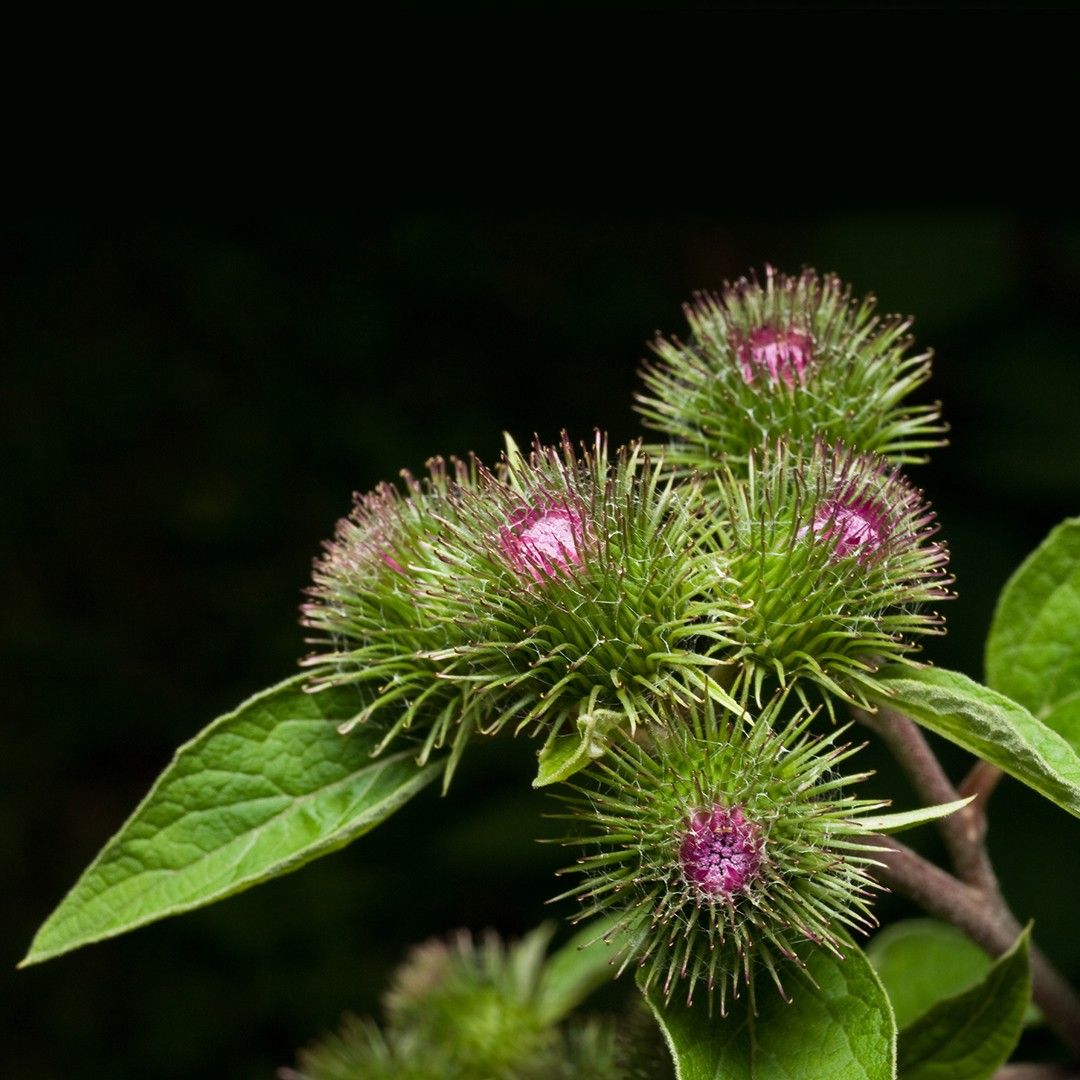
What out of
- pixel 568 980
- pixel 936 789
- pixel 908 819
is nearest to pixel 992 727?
pixel 908 819

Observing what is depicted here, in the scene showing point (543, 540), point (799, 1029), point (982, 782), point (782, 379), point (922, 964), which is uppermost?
point (782, 379)

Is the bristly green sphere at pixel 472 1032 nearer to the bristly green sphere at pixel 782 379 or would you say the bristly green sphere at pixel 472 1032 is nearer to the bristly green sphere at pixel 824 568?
the bristly green sphere at pixel 824 568

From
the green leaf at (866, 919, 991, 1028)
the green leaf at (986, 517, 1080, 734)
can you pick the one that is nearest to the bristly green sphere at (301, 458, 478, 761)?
the green leaf at (986, 517, 1080, 734)

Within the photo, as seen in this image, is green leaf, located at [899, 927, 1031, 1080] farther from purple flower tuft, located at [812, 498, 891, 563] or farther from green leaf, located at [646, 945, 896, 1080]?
purple flower tuft, located at [812, 498, 891, 563]

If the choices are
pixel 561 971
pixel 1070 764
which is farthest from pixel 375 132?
pixel 1070 764

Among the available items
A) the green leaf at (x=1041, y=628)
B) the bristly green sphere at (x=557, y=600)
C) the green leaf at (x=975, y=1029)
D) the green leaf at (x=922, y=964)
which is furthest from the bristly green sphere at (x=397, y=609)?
the green leaf at (x=922, y=964)

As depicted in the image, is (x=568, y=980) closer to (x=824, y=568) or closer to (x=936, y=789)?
(x=936, y=789)
